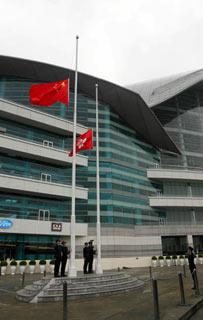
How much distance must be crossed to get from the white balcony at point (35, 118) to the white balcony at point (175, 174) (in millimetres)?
14560

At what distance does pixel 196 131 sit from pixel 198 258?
27.8 meters

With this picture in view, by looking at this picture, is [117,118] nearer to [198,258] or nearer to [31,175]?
[31,175]

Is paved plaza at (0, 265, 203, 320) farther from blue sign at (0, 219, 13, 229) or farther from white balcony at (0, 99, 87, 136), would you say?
white balcony at (0, 99, 87, 136)

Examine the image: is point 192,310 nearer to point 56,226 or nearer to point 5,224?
point 5,224

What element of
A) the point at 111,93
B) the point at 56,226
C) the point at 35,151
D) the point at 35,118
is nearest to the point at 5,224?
the point at 56,226

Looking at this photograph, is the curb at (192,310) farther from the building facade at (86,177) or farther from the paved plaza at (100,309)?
the building facade at (86,177)

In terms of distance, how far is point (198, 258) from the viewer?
4338cm

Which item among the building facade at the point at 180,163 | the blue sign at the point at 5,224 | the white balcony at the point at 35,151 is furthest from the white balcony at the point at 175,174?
the blue sign at the point at 5,224

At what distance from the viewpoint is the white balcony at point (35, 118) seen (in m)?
38.2

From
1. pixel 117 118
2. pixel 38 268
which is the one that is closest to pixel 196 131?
pixel 117 118

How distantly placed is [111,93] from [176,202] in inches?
755

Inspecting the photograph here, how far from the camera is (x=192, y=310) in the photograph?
9570 mm

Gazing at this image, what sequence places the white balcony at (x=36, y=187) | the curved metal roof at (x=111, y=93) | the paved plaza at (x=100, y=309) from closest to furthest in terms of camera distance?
the paved plaza at (x=100, y=309) < the white balcony at (x=36, y=187) < the curved metal roof at (x=111, y=93)

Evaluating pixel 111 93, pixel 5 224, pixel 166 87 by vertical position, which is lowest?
pixel 5 224
